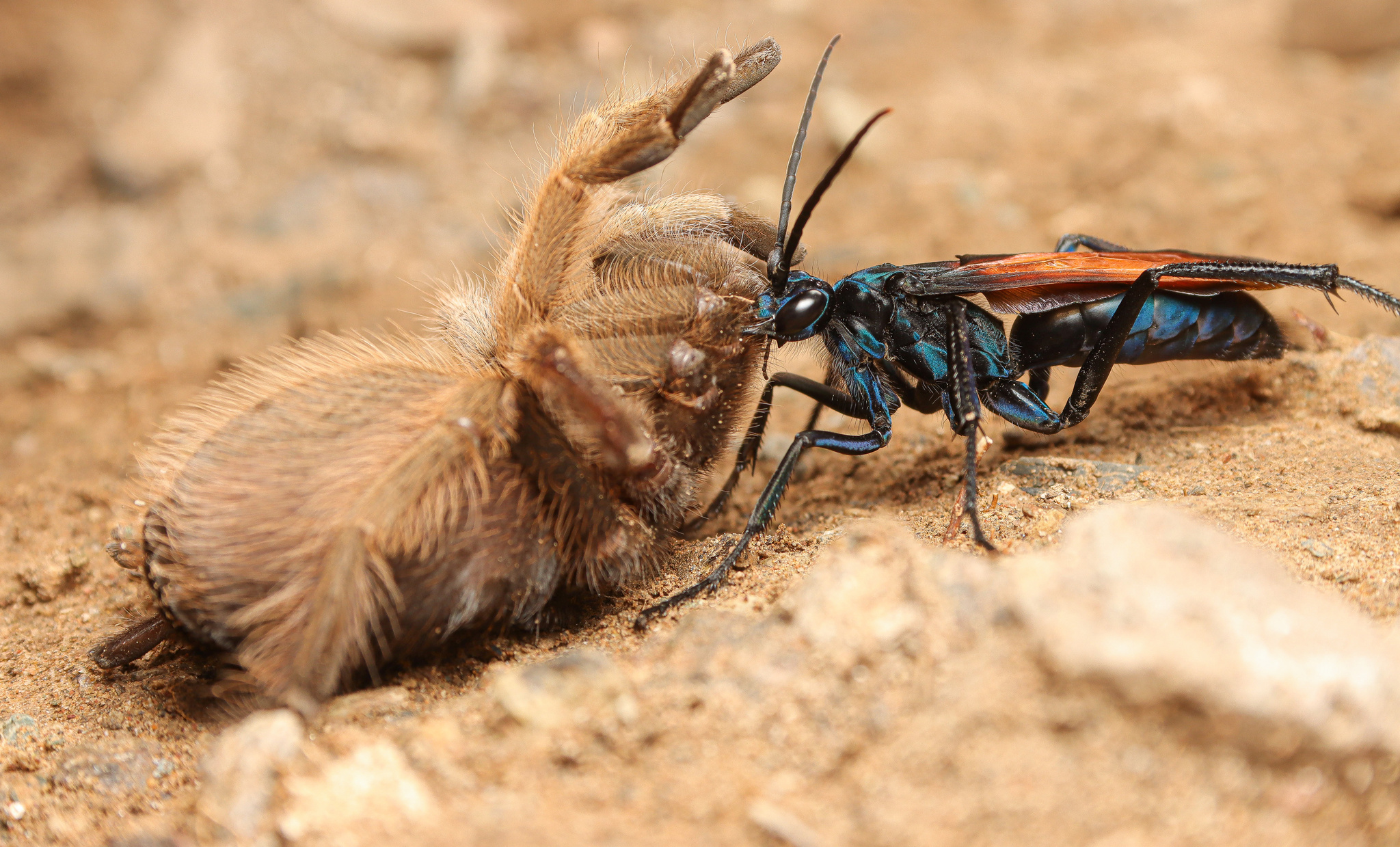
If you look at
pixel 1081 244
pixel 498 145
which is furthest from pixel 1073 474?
pixel 498 145

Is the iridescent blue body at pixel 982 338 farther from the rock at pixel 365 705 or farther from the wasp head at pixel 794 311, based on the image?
the rock at pixel 365 705

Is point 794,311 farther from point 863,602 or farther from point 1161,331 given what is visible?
point 1161,331

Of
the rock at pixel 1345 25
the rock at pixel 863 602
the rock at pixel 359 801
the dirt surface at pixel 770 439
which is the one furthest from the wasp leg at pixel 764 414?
the rock at pixel 1345 25

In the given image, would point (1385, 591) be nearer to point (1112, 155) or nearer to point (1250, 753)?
point (1250, 753)

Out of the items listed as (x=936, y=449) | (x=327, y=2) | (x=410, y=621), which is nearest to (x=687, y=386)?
(x=410, y=621)

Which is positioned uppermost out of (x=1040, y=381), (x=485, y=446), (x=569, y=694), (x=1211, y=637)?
(x=1040, y=381)

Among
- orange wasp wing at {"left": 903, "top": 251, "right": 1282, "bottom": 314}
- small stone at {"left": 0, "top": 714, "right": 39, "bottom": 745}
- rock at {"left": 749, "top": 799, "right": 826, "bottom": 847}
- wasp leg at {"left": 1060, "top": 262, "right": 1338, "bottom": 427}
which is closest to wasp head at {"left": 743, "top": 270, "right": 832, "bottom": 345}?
orange wasp wing at {"left": 903, "top": 251, "right": 1282, "bottom": 314}

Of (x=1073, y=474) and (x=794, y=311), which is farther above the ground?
(x=794, y=311)
